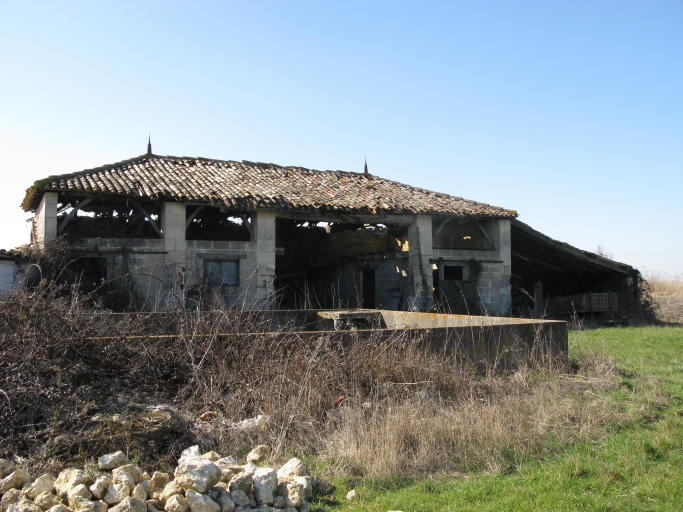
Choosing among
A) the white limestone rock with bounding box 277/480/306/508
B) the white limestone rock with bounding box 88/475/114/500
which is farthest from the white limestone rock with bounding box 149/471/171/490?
the white limestone rock with bounding box 277/480/306/508

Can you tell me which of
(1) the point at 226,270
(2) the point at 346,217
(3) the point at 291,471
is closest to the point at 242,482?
(3) the point at 291,471

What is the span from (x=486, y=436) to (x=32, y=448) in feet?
11.1

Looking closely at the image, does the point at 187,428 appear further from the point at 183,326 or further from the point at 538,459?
the point at 538,459

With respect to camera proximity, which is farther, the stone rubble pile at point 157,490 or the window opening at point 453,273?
the window opening at point 453,273

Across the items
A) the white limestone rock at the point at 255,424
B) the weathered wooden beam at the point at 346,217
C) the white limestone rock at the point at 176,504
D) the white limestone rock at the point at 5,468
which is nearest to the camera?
the white limestone rock at the point at 176,504

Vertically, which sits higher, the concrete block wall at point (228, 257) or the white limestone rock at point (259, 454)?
the concrete block wall at point (228, 257)

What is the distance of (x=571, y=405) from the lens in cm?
573

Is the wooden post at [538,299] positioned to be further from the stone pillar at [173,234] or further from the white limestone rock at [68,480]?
the white limestone rock at [68,480]

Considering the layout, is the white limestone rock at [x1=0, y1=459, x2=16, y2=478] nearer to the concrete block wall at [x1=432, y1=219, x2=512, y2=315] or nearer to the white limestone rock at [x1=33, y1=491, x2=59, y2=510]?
the white limestone rock at [x1=33, y1=491, x2=59, y2=510]

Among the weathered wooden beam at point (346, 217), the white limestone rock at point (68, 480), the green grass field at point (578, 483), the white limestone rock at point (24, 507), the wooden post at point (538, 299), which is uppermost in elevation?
the weathered wooden beam at point (346, 217)

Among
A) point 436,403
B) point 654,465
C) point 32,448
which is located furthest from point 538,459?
point 32,448

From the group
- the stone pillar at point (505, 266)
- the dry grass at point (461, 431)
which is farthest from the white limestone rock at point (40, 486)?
the stone pillar at point (505, 266)

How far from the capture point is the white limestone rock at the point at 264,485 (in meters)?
3.62

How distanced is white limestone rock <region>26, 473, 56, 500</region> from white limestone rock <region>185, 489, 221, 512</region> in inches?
34.3
